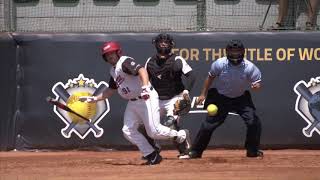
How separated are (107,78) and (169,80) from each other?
1934 mm

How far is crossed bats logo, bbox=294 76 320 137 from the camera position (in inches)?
424

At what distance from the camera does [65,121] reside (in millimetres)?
11000

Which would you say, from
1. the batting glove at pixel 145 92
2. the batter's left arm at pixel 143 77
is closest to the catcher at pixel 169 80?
the batter's left arm at pixel 143 77

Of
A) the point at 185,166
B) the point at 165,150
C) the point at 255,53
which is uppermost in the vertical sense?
the point at 255,53

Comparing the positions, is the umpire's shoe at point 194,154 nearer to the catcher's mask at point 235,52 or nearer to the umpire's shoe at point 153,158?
the umpire's shoe at point 153,158

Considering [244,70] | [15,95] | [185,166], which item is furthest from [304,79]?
[15,95]

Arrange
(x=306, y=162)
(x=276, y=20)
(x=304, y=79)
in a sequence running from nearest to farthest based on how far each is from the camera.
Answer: (x=306, y=162) → (x=304, y=79) → (x=276, y=20)

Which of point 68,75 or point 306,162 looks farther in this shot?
point 68,75

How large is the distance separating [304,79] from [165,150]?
2.54 meters

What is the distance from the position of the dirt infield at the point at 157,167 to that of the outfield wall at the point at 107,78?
489 millimetres

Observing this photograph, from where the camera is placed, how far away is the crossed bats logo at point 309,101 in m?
10.8

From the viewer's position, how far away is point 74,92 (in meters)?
11.0

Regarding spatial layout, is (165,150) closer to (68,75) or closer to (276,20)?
(68,75)

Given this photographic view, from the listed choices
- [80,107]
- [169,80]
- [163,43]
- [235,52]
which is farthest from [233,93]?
[80,107]
